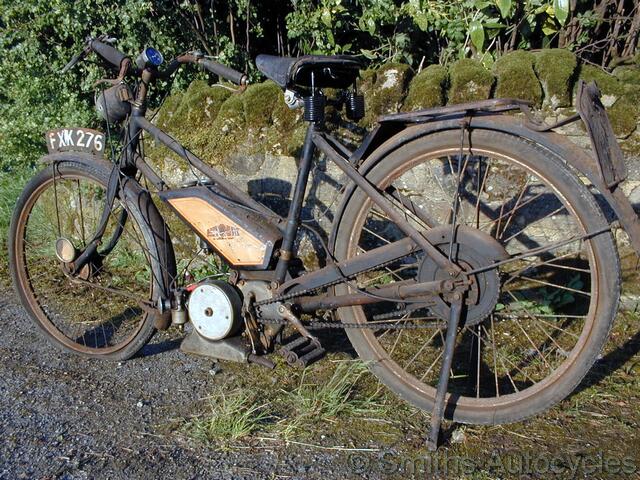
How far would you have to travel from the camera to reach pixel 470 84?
372cm

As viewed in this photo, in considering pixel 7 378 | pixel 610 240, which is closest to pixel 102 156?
pixel 7 378

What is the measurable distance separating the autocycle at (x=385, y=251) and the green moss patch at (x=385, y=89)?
1.44ft

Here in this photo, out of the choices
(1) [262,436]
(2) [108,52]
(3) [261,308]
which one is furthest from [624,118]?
(2) [108,52]

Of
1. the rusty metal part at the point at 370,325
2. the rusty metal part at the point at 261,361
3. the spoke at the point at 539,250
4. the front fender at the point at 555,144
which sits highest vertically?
the front fender at the point at 555,144

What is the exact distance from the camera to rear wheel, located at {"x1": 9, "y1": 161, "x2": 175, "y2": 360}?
10.9 feet

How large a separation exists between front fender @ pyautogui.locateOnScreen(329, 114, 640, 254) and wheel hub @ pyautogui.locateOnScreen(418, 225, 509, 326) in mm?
384

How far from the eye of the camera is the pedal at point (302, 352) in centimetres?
306

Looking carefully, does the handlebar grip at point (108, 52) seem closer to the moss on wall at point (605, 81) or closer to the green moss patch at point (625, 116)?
the moss on wall at point (605, 81)

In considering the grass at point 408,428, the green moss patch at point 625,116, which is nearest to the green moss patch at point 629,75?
the green moss patch at point 625,116

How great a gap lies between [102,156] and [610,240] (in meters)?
2.39

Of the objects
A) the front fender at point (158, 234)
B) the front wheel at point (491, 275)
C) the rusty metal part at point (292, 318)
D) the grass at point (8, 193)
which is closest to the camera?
the front wheel at point (491, 275)

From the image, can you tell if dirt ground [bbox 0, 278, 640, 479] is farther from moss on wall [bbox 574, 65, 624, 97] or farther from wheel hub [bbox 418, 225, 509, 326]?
moss on wall [bbox 574, 65, 624, 97]

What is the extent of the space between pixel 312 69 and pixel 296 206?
59 centimetres

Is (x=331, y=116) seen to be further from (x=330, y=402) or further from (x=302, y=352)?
(x=330, y=402)
